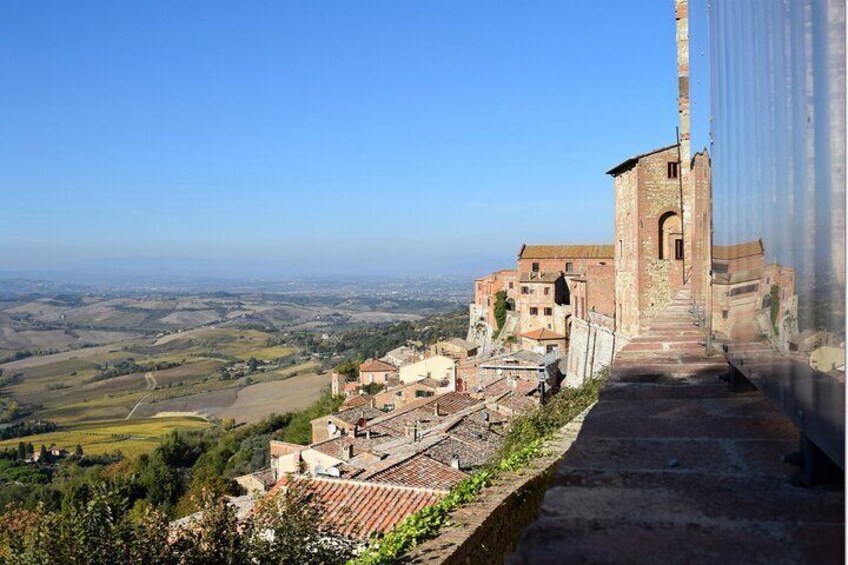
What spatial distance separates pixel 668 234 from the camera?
72.3 ft

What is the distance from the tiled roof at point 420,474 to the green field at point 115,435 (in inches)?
1754

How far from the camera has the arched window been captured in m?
21.9

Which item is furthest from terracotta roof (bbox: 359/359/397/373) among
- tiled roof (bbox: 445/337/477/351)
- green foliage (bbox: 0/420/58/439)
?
green foliage (bbox: 0/420/58/439)

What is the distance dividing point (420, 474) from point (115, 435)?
59357mm

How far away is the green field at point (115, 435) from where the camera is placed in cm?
5922

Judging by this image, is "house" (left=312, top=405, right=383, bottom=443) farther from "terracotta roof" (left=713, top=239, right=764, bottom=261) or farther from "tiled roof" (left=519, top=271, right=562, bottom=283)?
"terracotta roof" (left=713, top=239, right=764, bottom=261)

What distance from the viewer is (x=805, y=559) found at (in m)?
1.19

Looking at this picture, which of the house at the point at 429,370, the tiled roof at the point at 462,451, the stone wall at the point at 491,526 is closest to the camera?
the stone wall at the point at 491,526

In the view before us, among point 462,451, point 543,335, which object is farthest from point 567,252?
point 462,451

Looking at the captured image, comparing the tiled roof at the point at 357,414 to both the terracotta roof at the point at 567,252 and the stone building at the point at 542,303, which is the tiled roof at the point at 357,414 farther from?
the terracotta roof at the point at 567,252

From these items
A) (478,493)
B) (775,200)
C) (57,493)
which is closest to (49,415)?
(57,493)

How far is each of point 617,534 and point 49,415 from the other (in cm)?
9042

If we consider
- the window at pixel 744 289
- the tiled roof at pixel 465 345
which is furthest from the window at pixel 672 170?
the tiled roof at pixel 465 345

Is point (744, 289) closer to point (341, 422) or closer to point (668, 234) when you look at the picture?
point (668, 234)
